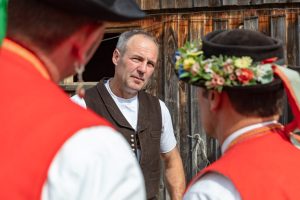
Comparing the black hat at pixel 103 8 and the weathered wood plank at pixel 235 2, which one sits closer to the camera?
the black hat at pixel 103 8

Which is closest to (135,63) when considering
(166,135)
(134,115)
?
(134,115)

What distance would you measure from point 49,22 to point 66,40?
0.20 feet

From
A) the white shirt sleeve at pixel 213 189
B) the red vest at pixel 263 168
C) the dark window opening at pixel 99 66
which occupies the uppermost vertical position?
the red vest at pixel 263 168

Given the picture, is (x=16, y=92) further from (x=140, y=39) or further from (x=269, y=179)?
(x=140, y=39)

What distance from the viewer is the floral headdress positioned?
205 cm

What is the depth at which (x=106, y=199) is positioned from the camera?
1303mm

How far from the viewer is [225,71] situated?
6.83 ft

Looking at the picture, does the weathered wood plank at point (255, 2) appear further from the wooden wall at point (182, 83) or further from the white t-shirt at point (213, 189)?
the white t-shirt at point (213, 189)

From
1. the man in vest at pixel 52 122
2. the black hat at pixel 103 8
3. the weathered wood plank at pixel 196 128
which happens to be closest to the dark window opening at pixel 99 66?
the weathered wood plank at pixel 196 128

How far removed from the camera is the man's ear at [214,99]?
2.09m

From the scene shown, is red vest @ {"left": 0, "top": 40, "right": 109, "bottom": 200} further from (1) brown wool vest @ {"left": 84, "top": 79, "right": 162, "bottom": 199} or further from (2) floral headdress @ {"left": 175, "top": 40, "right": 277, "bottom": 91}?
(1) brown wool vest @ {"left": 84, "top": 79, "right": 162, "bottom": 199}

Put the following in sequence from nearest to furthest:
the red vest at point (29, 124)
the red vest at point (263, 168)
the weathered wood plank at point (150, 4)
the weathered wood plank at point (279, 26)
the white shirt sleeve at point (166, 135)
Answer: the red vest at point (29, 124)
the red vest at point (263, 168)
the white shirt sleeve at point (166, 135)
the weathered wood plank at point (279, 26)
the weathered wood plank at point (150, 4)

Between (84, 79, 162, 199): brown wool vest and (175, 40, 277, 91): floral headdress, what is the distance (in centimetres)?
172

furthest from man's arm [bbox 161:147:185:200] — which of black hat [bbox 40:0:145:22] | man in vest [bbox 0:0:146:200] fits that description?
man in vest [bbox 0:0:146:200]
